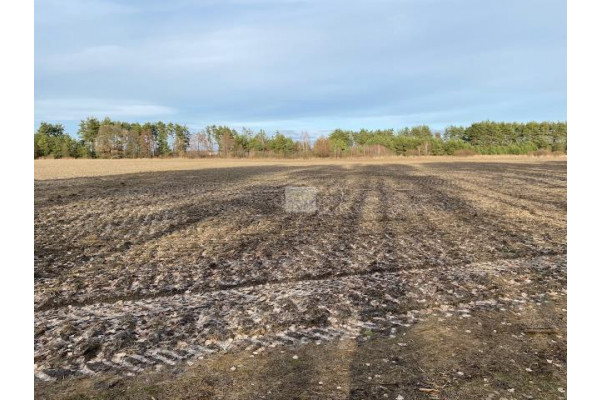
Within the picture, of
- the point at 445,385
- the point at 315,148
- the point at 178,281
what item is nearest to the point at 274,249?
the point at 178,281

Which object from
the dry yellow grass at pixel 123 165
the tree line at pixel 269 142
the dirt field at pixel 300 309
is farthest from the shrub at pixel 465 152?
the dirt field at pixel 300 309

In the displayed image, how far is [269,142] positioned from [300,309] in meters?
132

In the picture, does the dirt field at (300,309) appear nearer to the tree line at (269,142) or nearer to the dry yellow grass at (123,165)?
the dry yellow grass at (123,165)

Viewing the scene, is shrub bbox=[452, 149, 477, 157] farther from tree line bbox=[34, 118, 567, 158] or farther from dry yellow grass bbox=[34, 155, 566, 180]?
dry yellow grass bbox=[34, 155, 566, 180]

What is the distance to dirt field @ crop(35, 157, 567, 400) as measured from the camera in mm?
5359

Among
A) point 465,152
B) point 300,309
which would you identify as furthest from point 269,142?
point 300,309

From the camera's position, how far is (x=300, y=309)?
25.5 feet

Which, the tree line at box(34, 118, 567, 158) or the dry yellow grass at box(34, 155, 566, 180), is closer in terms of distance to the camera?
the dry yellow grass at box(34, 155, 566, 180)

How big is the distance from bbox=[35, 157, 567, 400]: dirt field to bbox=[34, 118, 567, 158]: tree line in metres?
113

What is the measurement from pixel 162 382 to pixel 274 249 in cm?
731

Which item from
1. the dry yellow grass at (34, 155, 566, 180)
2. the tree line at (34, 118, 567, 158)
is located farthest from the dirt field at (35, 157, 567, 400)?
the tree line at (34, 118, 567, 158)

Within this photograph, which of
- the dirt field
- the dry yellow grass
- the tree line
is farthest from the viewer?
the tree line

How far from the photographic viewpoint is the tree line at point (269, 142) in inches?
5039

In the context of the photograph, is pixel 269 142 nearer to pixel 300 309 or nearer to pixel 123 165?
pixel 123 165
